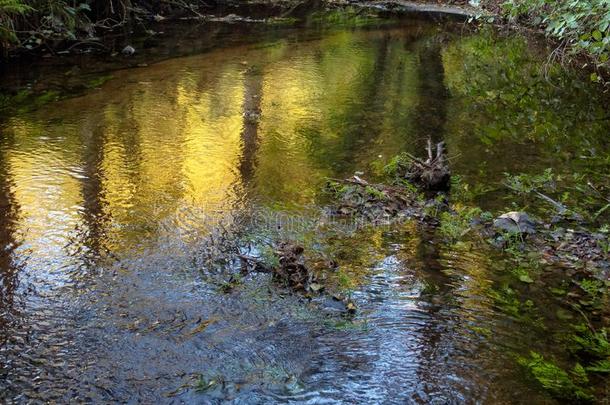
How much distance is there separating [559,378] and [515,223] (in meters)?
2.07

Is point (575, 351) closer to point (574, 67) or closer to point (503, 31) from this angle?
point (574, 67)

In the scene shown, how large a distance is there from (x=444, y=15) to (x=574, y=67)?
999cm

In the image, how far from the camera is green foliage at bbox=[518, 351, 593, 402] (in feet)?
11.0

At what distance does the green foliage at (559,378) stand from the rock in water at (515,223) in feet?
5.97

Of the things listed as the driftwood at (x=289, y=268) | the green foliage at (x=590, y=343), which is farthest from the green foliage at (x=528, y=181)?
the driftwood at (x=289, y=268)

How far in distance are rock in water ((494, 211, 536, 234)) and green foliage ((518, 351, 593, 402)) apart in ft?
5.97

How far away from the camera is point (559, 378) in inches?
136

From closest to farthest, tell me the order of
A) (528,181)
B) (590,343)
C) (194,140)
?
(590,343) → (528,181) → (194,140)

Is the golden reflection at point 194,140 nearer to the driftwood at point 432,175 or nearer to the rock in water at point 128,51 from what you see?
the driftwood at point 432,175

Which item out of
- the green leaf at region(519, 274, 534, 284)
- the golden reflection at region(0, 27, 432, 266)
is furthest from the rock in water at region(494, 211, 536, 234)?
the golden reflection at region(0, 27, 432, 266)

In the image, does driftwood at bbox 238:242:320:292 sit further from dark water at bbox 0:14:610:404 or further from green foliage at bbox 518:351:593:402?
green foliage at bbox 518:351:593:402

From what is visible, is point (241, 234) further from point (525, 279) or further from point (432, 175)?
point (525, 279)

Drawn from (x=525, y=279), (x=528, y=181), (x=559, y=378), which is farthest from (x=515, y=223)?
(x=559, y=378)

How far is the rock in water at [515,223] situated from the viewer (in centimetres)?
526
